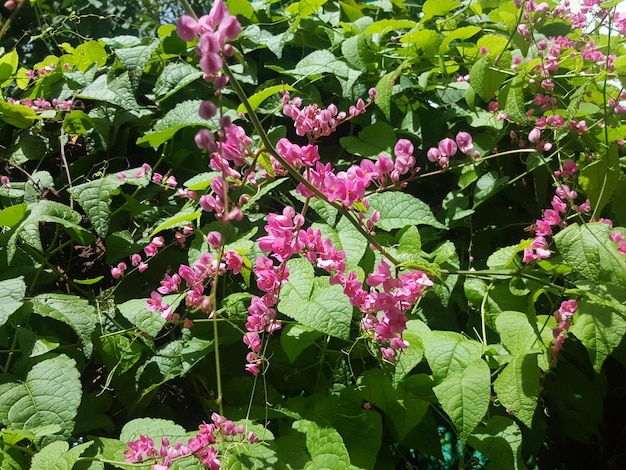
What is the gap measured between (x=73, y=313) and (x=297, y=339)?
45cm

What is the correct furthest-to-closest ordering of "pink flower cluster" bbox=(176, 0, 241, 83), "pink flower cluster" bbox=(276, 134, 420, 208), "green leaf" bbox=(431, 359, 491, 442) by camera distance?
"green leaf" bbox=(431, 359, 491, 442)
"pink flower cluster" bbox=(276, 134, 420, 208)
"pink flower cluster" bbox=(176, 0, 241, 83)

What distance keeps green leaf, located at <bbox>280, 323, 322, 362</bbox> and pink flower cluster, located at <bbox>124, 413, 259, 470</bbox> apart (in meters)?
0.18

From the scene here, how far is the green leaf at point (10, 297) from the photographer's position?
1042 millimetres

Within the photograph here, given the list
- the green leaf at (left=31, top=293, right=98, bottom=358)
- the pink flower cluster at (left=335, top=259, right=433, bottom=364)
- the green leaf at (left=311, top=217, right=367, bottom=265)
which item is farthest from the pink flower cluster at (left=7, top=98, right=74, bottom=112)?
the pink flower cluster at (left=335, top=259, right=433, bottom=364)

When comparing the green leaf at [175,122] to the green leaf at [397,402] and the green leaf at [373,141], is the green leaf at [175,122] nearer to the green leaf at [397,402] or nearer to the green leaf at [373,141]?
the green leaf at [373,141]

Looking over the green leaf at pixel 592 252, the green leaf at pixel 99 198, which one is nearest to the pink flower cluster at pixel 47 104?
the green leaf at pixel 99 198

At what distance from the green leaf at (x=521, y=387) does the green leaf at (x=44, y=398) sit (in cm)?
73

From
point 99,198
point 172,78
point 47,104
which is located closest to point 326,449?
point 99,198

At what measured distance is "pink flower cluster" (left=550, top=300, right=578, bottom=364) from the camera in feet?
3.36

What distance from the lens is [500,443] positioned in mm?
1054

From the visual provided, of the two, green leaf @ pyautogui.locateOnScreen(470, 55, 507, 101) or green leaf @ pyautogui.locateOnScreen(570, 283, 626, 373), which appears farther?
green leaf @ pyautogui.locateOnScreen(470, 55, 507, 101)

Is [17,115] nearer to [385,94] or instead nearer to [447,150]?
[385,94]

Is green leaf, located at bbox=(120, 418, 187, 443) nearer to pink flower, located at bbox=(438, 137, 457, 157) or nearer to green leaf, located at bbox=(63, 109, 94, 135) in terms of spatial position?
pink flower, located at bbox=(438, 137, 457, 157)

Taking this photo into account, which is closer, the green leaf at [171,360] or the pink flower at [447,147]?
the pink flower at [447,147]
